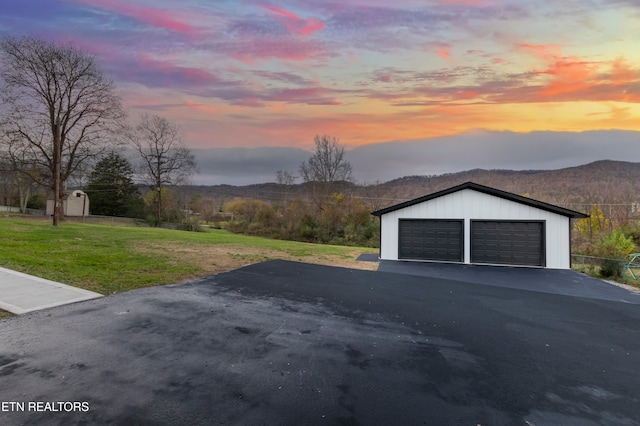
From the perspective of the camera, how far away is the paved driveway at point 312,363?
9.09ft

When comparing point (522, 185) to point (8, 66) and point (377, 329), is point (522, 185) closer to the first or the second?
point (377, 329)

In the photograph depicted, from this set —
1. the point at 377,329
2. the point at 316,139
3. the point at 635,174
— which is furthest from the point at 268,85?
the point at 635,174

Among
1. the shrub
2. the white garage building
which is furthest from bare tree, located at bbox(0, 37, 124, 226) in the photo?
the shrub

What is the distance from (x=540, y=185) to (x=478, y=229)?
27654mm

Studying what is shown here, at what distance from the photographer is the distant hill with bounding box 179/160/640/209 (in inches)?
1189

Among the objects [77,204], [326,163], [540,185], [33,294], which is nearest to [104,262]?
[33,294]

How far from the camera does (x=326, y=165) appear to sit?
37688 mm

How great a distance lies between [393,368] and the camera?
3.66 m

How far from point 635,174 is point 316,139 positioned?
115 feet

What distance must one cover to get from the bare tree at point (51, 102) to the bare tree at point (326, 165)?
20547 millimetres

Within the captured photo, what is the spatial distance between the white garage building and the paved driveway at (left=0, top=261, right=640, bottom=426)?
7.42 m

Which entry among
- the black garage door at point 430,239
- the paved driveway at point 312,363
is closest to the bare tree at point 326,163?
the black garage door at point 430,239

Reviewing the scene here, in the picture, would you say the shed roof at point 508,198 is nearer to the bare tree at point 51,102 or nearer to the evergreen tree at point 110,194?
the bare tree at point 51,102

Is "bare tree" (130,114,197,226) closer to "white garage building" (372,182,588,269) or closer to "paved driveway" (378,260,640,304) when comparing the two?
"white garage building" (372,182,588,269)
